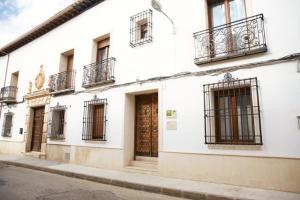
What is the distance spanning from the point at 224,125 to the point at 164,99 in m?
1.79

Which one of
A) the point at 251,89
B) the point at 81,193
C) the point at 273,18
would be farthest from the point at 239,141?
the point at 81,193

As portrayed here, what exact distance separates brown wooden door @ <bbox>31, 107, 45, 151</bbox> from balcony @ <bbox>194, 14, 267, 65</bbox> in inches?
339

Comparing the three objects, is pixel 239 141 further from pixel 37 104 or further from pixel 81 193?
pixel 37 104

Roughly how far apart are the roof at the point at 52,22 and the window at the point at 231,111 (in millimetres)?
6316

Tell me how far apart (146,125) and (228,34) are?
365 cm

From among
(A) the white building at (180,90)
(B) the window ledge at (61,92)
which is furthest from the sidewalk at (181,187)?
(B) the window ledge at (61,92)

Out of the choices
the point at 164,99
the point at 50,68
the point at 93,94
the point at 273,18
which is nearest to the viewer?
the point at 273,18

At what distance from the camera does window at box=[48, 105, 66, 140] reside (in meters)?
9.96

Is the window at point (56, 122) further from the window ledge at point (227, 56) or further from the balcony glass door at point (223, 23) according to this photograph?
the balcony glass door at point (223, 23)

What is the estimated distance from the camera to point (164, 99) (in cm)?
664

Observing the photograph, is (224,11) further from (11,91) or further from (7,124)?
(7,124)

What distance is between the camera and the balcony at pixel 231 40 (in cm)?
539

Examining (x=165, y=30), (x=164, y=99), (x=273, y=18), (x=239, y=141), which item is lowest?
(x=239, y=141)

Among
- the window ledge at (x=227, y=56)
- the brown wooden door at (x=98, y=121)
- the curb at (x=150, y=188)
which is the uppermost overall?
the window ledge at (x=227, y=56)
